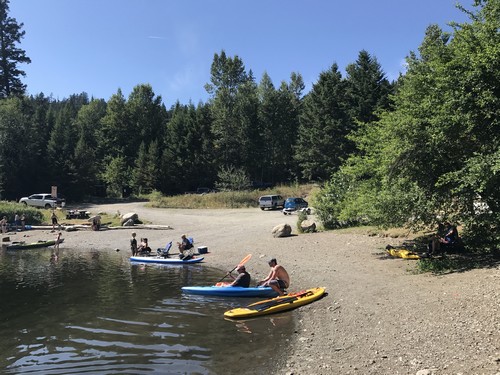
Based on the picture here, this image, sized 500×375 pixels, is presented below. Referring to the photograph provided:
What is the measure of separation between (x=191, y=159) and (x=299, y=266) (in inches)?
2170

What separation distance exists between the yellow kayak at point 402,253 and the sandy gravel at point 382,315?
52cm

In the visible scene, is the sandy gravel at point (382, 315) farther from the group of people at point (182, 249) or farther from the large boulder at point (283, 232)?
the large boulder at point (283, 232)

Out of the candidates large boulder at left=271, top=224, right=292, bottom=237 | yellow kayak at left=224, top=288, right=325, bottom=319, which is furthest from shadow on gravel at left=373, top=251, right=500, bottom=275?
large boulder at left=271, top=224, right=292, bottom=237

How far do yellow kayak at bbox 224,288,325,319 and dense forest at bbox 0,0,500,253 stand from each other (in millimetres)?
4998

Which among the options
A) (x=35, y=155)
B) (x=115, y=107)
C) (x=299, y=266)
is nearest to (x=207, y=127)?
(x=115, y=107)

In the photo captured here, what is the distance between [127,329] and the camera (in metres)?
10.8

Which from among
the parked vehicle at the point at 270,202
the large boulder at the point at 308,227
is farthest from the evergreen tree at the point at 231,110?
the large boulder at the point at 308,227

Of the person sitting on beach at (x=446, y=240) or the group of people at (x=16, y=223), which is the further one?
the group of people at (x=16, y=223)

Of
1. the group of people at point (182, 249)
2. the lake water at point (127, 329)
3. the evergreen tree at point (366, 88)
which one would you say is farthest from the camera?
the evergreen tree at point (366, 88)

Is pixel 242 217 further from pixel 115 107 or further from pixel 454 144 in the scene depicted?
pixel 115 107

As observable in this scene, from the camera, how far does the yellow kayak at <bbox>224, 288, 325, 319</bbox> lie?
450 inches

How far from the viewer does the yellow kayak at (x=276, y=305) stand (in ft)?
37.5

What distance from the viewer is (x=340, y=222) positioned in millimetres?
25734

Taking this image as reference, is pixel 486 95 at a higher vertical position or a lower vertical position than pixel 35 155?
lower
